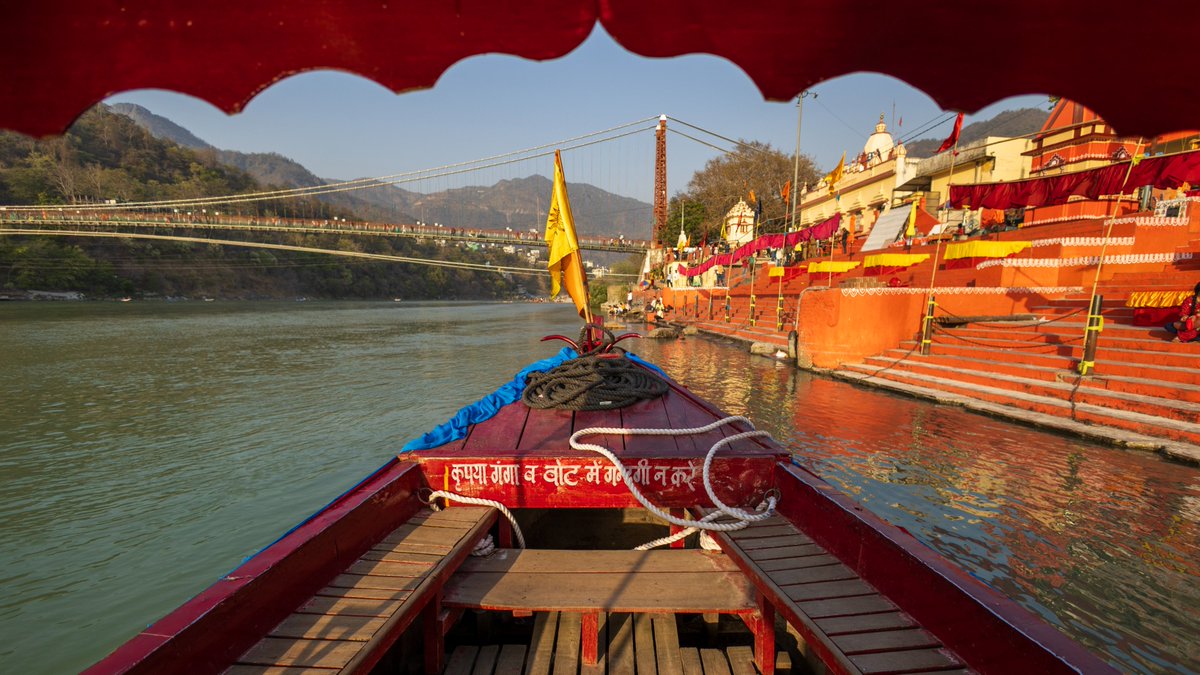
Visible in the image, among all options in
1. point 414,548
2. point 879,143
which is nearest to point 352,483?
point 414,548

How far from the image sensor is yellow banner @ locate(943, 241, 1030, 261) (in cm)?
1283

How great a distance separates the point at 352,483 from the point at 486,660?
4.78 m

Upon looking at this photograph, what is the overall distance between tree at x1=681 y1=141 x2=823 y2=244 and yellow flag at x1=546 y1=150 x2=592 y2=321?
1620 inches

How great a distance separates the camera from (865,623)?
2021mm

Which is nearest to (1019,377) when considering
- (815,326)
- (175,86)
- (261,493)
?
(815,326)

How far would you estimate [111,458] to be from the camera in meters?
7.44

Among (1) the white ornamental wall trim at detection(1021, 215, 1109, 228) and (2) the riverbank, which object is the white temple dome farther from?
(2) the riverbank

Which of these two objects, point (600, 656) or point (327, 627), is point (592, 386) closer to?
point (600, 656)

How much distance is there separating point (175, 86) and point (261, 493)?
638 centimetres

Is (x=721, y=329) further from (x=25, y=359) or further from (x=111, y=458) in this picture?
(x=25, y=359)

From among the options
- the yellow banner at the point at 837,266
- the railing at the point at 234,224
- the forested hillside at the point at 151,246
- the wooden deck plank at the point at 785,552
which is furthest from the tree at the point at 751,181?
the forested hillside at the point at 151,246

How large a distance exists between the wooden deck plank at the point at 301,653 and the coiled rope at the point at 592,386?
8.23ft

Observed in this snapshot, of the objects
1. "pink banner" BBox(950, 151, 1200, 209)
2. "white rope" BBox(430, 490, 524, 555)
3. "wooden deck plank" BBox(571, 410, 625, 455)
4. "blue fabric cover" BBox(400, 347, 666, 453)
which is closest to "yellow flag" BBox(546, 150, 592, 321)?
"blue fabric cover" BBox(400, 347, 666, 453)

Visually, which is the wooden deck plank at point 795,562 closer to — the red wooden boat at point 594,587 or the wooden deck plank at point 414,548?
the red wooden boat at point 594,587
